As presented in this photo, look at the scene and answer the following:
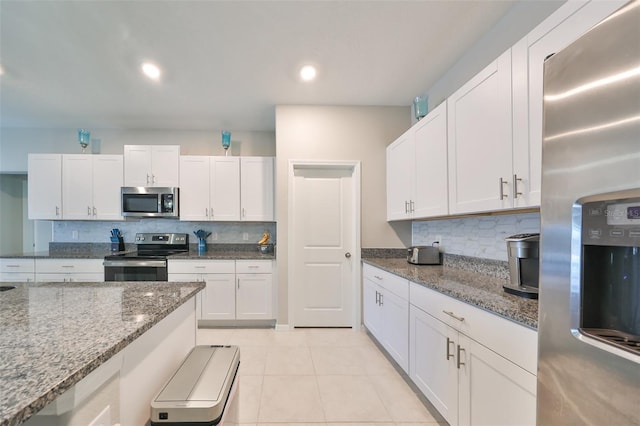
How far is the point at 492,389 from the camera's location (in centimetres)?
129

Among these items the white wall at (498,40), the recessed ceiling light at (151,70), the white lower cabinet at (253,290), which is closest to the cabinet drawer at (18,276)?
the white lower cabinet at (253,290)

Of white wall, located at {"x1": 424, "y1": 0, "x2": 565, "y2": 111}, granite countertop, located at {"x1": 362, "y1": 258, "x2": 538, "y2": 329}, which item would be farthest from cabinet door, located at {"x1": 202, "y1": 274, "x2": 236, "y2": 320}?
white wall, located at {"x1": 424, "y1": 0, "x2": 565, "y2": 111}

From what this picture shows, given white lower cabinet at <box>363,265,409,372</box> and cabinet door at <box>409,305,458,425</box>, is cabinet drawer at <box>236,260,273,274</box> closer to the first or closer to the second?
white lower cabinet at <box>363,265,409,372</box>

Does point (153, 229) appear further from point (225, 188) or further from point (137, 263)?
point (225, 188)

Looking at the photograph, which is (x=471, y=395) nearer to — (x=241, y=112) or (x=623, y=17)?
(x=623, y=17)

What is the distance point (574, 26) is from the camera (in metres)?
1.16

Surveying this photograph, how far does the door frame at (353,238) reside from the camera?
3.31 metres

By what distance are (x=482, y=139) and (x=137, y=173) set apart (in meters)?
4.00

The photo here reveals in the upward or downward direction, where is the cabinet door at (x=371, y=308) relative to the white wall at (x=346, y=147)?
downward

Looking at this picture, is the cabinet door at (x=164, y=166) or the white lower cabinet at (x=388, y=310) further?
the cabinet door at (x=164, y=166)

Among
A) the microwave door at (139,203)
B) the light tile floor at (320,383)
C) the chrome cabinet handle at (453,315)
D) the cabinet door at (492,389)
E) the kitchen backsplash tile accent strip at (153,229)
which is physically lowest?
the light tile floor at (320,383)

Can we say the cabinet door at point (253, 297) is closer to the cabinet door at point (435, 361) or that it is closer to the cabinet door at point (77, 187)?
the cabinet door at point (435, 361)

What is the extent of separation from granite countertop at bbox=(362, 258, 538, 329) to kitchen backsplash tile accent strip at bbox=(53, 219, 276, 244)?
226 cm

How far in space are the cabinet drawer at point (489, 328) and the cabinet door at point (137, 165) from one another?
3737 millimetres
